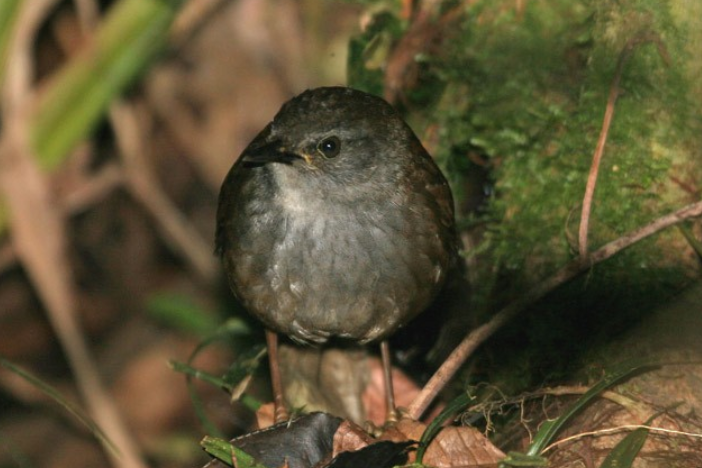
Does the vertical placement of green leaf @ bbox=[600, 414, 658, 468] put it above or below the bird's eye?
below

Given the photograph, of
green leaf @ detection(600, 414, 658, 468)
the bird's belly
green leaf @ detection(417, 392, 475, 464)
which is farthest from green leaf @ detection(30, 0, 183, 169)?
green leaf @ detection(600, 414, 658, 468)

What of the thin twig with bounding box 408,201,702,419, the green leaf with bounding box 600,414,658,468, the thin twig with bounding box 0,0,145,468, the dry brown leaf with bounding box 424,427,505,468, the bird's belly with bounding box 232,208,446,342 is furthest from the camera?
the thin twig with bounding box 0,0,145,468

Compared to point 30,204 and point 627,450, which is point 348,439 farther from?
point 30,204

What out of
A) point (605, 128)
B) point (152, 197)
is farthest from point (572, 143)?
point (152, 197)

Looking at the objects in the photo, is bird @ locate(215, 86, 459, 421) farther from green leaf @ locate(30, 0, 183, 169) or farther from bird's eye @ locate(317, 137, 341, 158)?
green leaf @ locate(30, 0, 183, 169)

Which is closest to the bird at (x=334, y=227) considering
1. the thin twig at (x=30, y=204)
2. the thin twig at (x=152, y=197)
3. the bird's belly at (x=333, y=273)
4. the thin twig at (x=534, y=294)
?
the bird's belly at (x=333, y=273)

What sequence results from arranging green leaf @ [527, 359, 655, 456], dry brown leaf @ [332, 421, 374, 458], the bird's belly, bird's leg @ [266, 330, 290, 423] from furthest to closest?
bird's leg @ [266, 330, 290, 423]
the bird's belly
dry brown leaf @ [332, 421, 374, 458]
green leaf @ [527, 359, 655, 456]

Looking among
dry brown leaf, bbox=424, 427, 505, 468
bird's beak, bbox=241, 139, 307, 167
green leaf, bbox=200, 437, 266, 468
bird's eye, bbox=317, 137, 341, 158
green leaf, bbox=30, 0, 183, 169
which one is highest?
green leaf, bbox=30, 0, 183, 169

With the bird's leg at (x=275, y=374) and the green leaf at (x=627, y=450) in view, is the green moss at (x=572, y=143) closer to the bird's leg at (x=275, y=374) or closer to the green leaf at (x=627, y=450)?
the green leaf at (x=627, y=450)
